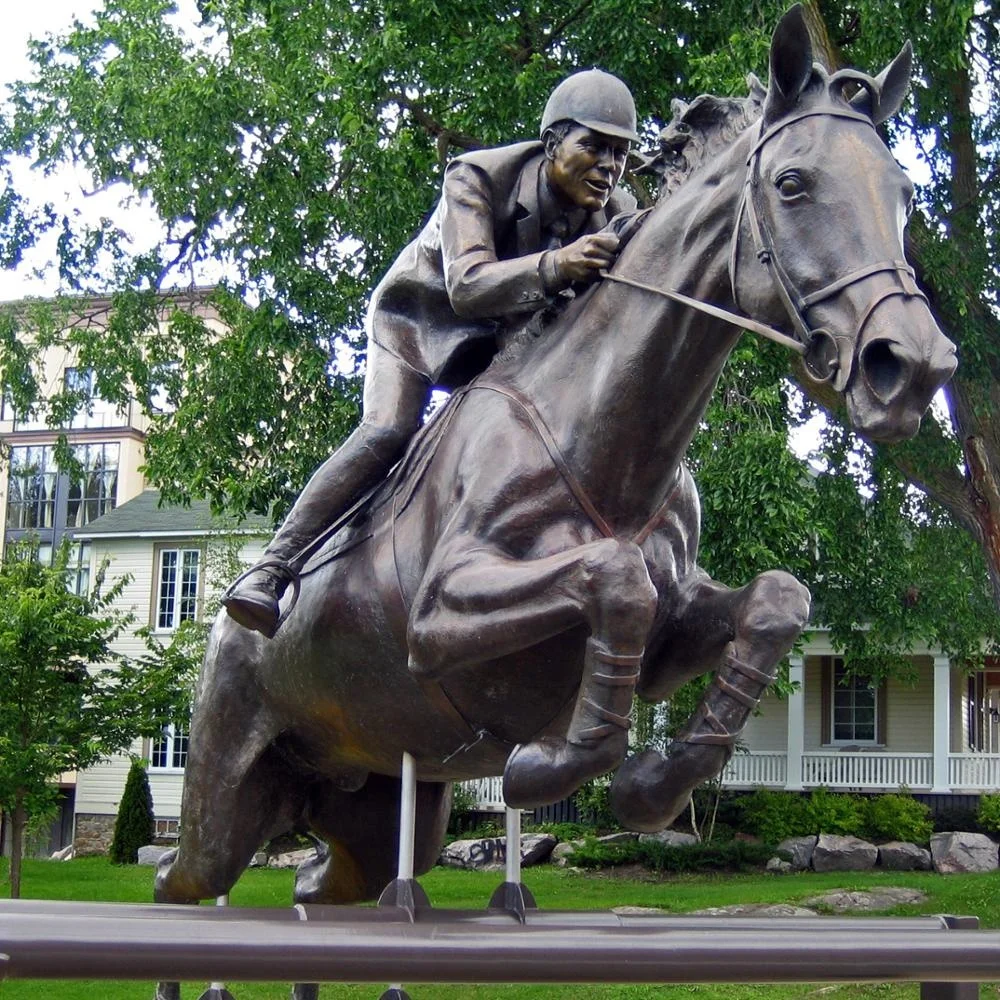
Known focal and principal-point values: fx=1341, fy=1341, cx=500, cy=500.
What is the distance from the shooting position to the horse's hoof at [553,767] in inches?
128

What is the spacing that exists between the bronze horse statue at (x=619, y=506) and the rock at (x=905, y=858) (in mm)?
21307

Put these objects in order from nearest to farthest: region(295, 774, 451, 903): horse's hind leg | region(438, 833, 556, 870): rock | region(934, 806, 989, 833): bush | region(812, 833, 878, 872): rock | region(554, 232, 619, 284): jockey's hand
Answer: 1. region(554, 232, 619, 284): jockey's hand
2. region(295, 774, 451, 903): horse's hind leg
3. region(438, 833, 556, 870): rock
4. region(812, 833, 878, 872): rock
5. region(934, 806, 989, 833): bush

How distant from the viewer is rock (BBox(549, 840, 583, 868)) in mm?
23859

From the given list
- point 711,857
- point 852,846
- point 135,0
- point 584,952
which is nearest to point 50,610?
point 135,0

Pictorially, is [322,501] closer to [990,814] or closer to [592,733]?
[592,733]

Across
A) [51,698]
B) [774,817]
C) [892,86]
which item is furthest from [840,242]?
[774,817]

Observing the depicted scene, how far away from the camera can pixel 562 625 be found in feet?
11.0

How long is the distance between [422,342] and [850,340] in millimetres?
1722

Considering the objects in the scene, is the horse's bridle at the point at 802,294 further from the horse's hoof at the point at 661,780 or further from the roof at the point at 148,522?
the roof at the point at 148,522

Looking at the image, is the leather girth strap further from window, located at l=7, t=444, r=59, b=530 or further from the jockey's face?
window, located at l=7, t=444, r=59, b=530

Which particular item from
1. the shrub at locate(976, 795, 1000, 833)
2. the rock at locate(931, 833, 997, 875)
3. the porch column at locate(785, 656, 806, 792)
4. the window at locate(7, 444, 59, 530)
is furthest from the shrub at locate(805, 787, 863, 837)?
the window at locate(7, 444, 59, 530)

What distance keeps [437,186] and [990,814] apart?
55.9 feet

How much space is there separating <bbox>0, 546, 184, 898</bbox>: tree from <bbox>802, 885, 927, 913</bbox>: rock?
30.1 feet

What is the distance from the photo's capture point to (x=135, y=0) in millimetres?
17328
